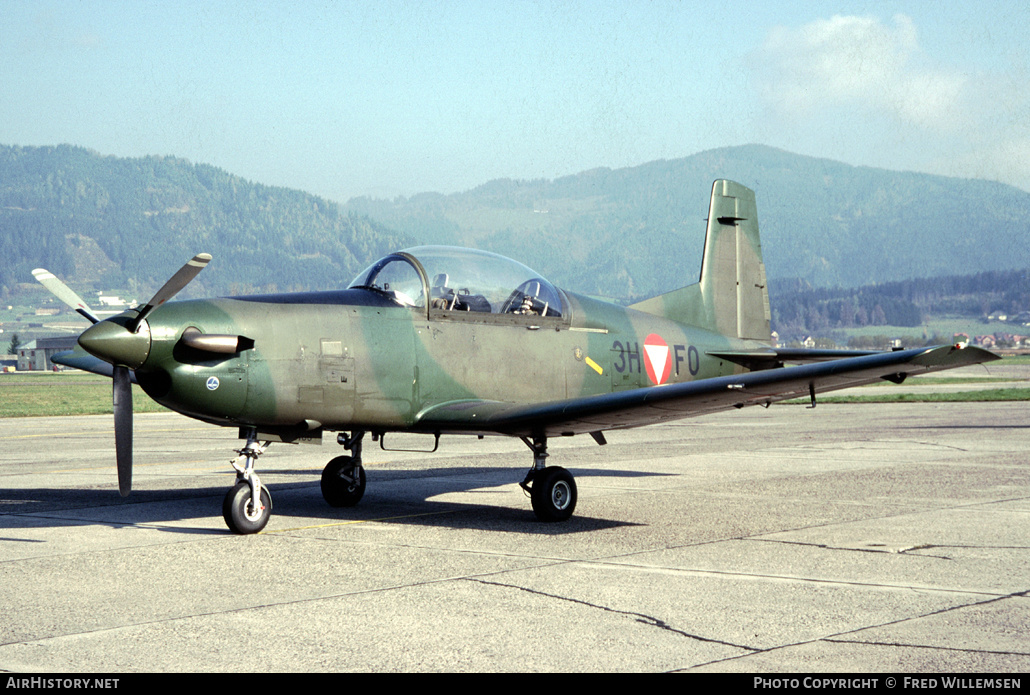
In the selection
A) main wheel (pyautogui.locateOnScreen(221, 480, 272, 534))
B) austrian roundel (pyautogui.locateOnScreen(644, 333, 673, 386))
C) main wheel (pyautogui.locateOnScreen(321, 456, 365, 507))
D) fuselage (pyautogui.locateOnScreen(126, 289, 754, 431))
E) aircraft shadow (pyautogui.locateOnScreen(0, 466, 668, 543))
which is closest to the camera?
fuselage (pyautogui.locateOnScreen(126, 289, 754, 431))

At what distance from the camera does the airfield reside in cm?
508

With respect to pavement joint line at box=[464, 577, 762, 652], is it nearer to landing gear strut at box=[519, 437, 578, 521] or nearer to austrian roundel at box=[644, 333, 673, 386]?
landing gear strut at box=[519, 437, 578, 521]

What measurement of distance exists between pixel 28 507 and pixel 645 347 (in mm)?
Result: 7245

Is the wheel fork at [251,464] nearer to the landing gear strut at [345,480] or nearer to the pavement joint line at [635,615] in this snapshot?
the landing gear strut at [345,480]

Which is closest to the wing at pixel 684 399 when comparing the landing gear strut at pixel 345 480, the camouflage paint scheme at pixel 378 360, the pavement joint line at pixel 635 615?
the camouflage paint scheme at pixel 378 360

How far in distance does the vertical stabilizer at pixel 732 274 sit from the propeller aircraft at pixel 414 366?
2.03 meters

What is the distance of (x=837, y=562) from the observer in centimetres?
750

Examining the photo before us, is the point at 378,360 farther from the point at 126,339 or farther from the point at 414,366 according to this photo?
the point at 126,339

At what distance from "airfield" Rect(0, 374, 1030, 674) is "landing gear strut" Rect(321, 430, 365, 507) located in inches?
9.3

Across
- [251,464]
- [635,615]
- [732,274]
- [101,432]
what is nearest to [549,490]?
[251,464]

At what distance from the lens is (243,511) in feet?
29.2

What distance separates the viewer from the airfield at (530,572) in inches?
200

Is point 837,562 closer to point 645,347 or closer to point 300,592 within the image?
point 300,592

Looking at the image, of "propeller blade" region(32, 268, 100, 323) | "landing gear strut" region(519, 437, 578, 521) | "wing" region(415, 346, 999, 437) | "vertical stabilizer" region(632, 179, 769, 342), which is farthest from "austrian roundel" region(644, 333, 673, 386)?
"propeller blade" region(32, 268, 100, 323)
